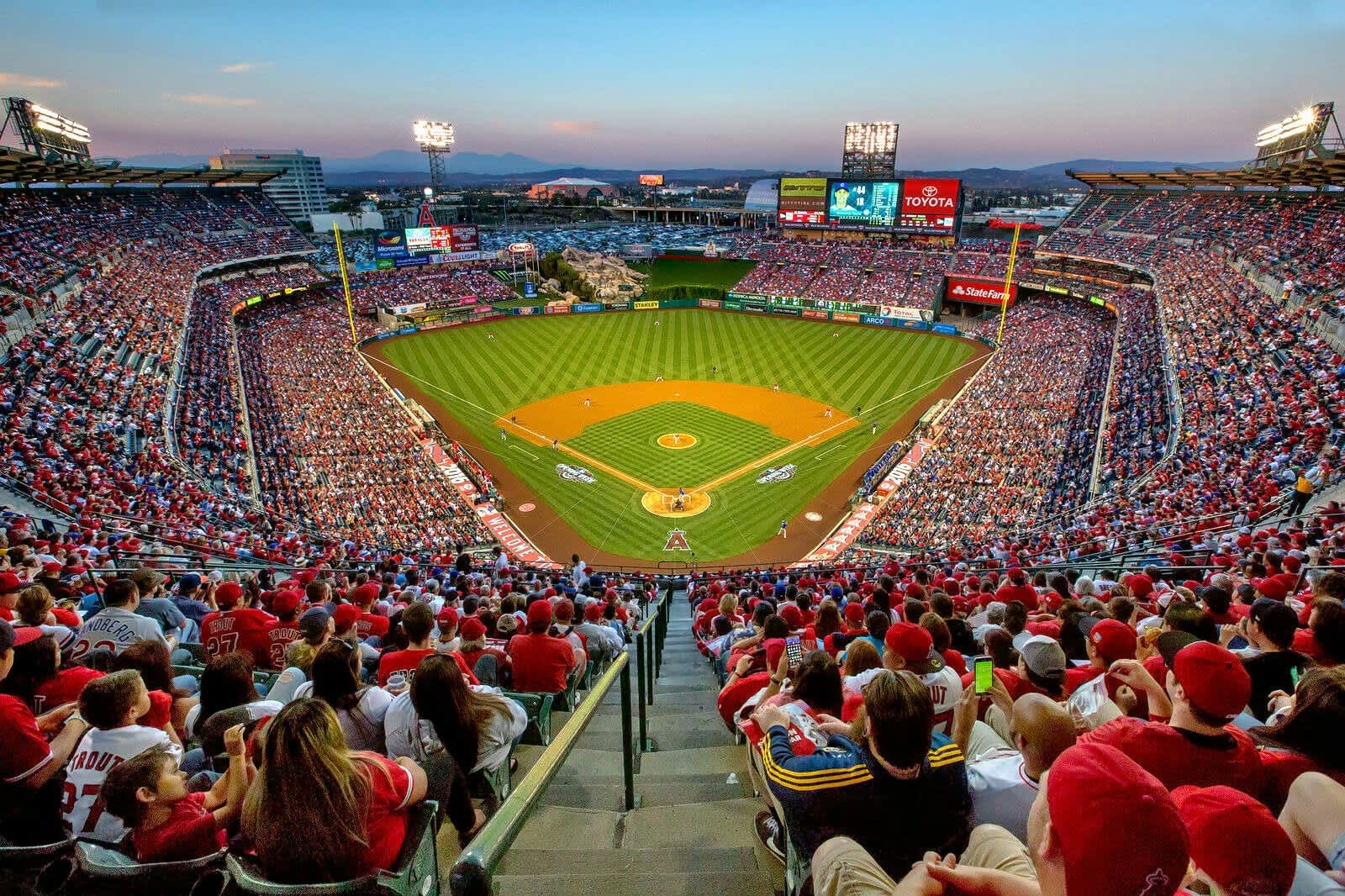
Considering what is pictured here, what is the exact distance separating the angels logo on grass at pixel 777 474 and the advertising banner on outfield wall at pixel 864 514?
4099 millimetres

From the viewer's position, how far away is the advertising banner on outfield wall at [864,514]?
24062 mm

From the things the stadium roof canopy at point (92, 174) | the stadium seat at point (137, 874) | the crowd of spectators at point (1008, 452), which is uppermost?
the stadium roof canopy at point (92, 174)

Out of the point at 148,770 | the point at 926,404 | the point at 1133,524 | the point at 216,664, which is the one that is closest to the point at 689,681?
the point at 216,664

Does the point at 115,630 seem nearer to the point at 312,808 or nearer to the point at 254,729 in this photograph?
the point at 254,729

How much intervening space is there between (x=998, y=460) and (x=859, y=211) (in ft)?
144

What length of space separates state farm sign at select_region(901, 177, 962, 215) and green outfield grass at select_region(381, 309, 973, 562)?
48.6 feet

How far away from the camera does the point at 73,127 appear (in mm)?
46812

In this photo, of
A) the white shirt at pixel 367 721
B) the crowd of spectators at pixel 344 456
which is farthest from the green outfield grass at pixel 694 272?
the white shirt at pixel 367 721

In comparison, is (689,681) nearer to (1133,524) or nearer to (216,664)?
(216,664)

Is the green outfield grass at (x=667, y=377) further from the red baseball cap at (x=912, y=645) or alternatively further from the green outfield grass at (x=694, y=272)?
the red baseball cap at (x=912, y=645)

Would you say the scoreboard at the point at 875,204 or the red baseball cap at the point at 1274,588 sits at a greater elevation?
the scoreboard at the point at 875,204

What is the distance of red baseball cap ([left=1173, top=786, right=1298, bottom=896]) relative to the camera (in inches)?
93.0

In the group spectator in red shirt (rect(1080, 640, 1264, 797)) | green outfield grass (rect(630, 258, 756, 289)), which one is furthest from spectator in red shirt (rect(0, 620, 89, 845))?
green outfield grass (rect(630, 258, 756, 289))

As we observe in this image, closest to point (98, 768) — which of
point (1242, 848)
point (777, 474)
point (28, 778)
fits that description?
point (28, 778)
